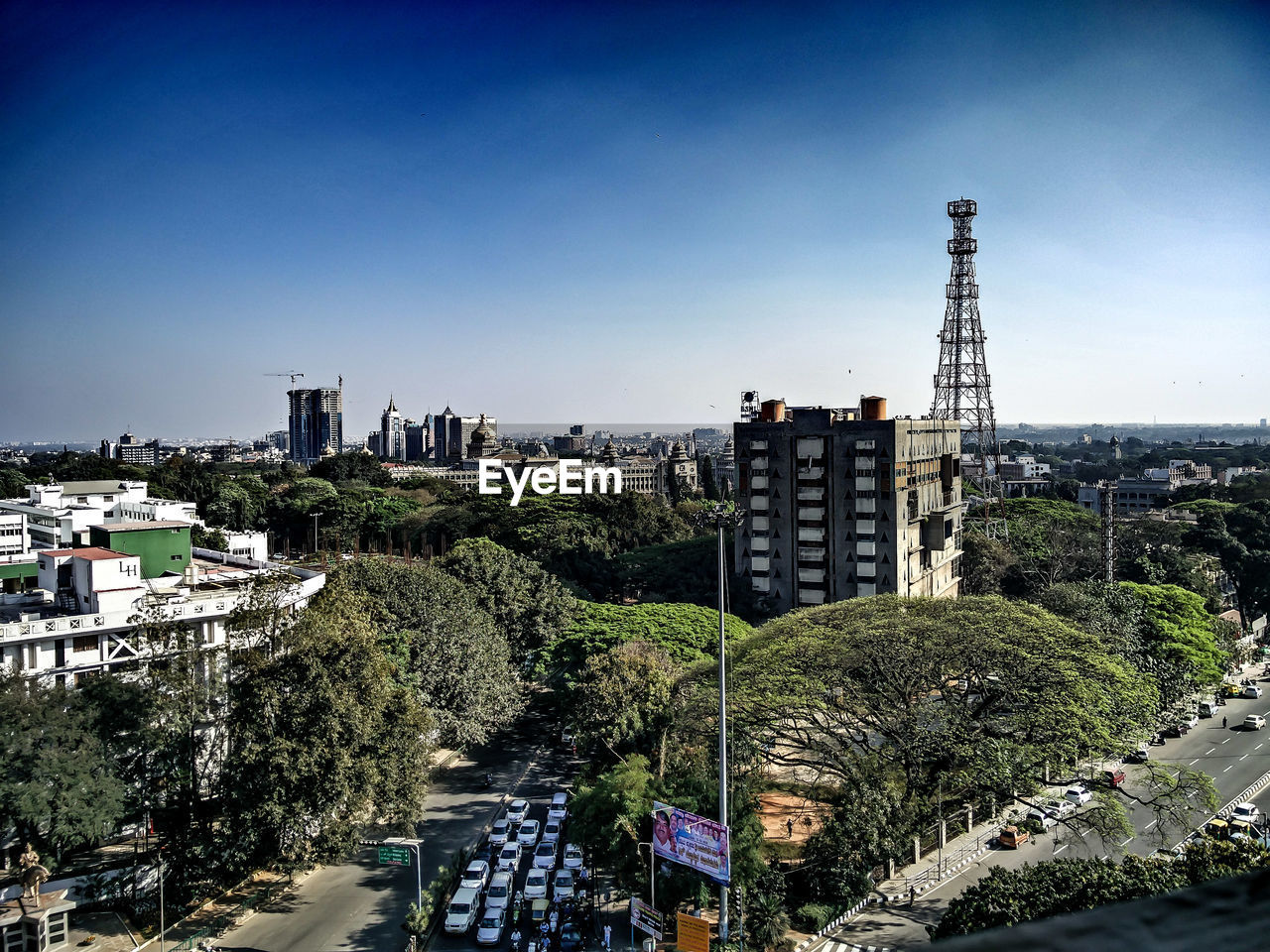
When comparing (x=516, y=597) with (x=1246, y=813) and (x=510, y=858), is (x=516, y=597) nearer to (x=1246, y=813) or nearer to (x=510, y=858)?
(x=510, y=858)

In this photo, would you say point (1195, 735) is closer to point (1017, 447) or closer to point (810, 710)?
point (810, 710)

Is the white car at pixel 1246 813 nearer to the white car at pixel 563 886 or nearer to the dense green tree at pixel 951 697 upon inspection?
the dense green tree at pixel 951 697

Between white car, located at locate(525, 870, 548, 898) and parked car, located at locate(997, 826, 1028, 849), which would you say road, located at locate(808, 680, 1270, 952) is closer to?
parked car, located at locate(997, 826, 1028, 849)

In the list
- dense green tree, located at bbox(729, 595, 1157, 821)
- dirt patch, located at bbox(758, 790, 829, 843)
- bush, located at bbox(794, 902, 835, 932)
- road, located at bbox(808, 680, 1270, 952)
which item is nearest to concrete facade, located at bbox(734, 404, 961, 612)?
road, located at bbox(808, 680, 1270, 952)

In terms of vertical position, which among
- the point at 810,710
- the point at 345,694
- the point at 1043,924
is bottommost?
the point at 810,710

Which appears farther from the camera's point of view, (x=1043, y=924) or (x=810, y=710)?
(x=810, y=710)

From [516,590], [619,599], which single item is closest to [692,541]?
[619,599]

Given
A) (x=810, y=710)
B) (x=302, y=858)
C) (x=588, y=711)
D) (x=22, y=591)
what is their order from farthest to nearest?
(x=22, y=591), (x=588, y=711), (x=810, y=710), (x=302, y=858)
